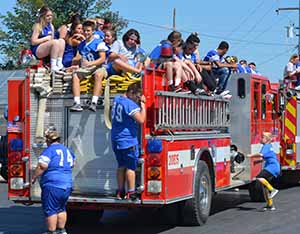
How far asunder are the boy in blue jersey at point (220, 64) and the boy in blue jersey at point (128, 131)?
3.57 m

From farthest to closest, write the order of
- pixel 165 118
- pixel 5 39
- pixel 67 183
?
1. pixel 5 39
2. pixel 165 118
3. pixel 67 183

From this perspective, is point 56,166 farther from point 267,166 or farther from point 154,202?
point 267,166

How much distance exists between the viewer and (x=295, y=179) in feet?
56.4

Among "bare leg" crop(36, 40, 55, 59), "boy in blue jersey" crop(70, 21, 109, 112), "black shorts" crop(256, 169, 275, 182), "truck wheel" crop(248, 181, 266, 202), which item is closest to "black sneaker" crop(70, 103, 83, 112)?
"boy in blue jersey" crop(70, 21, 109, 112)

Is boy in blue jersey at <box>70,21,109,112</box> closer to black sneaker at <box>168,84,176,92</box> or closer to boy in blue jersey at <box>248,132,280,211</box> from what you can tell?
black sneaker at <box>168,84,176,92</box>

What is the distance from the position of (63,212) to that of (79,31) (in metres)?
2.99

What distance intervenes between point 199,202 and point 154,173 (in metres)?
1.57

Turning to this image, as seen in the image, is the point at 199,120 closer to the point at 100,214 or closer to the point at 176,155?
the point at 176,155

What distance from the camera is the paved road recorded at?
10906mm

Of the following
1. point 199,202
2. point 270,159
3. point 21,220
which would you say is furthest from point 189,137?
point 21,220

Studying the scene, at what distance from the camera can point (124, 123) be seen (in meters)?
9.55

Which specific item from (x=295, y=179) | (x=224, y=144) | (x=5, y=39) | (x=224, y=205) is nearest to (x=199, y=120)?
(x=224, y=144)

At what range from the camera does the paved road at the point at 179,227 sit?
10.9 metres

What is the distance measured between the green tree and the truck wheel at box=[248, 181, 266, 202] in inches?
1339
